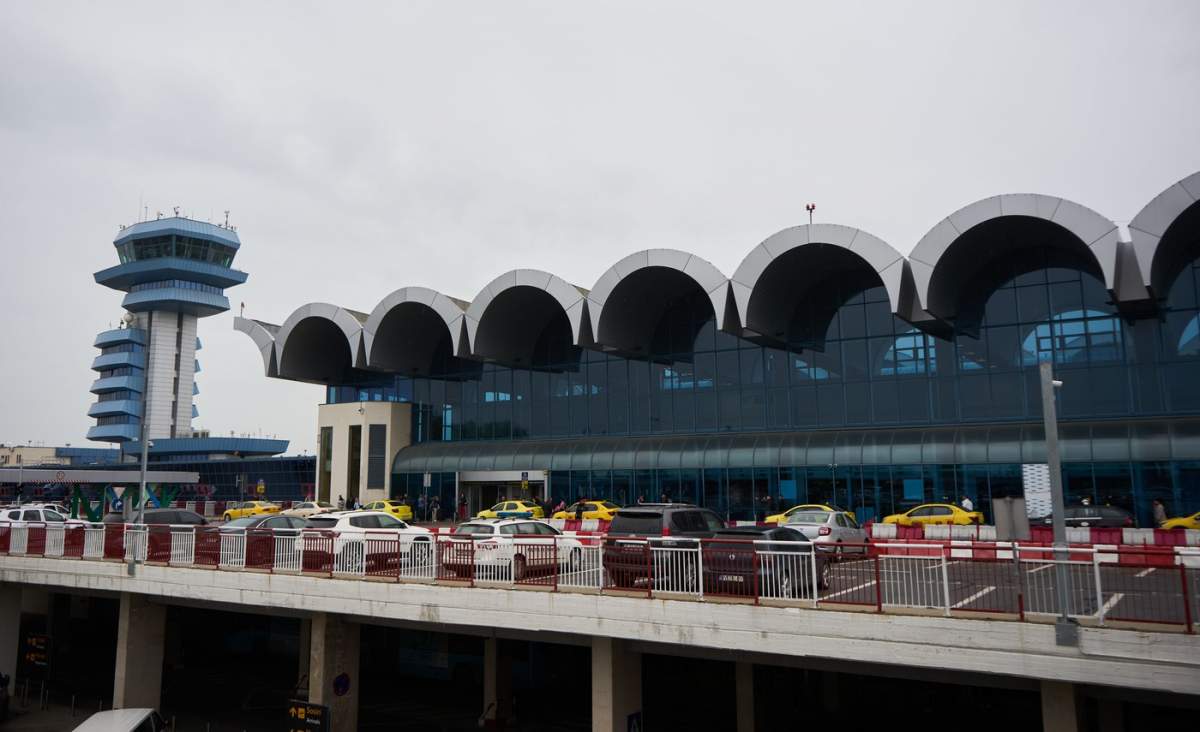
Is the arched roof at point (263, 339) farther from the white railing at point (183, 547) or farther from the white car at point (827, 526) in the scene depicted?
the white car at point (827, 526)

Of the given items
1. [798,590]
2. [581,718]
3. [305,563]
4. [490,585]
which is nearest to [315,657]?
[305,563]

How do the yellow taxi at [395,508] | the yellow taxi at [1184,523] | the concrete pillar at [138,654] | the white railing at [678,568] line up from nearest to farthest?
the white railing at [678,568]
the concrete pillar at [138,654]
the yellow taxi at [1184,523]
the yellow taxi at [395,508]

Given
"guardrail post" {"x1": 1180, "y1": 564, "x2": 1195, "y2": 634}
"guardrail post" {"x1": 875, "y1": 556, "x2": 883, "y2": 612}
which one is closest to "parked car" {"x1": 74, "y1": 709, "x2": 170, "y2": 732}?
"guardrail post" {"x1": 875, "y1": 556, "x2": 883, "y2": 612}

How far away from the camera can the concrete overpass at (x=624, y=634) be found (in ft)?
40.3

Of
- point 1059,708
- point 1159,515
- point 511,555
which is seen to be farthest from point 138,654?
point 1159,515

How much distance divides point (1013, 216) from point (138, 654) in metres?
31.8

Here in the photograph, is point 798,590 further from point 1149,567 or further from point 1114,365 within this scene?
point 1114,365

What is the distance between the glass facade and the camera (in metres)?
32.0

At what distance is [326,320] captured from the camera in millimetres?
46844

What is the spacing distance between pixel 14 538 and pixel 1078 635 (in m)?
29.5

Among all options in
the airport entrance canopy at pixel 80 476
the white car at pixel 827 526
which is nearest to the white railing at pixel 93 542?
the white car at pixel 827 526

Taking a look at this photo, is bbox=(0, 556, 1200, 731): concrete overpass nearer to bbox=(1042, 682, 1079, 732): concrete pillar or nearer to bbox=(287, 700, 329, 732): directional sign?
bbox=(1042, 682, 1079, 732): concrete pillar

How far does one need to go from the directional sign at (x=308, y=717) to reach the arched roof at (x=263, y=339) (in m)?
30.3

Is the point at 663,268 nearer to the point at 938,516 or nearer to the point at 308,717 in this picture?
the point at 938,516
